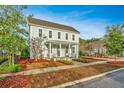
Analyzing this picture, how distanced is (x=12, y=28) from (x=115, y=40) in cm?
1703

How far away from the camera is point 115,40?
2528cm

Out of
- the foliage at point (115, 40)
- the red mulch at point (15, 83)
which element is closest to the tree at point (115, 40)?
the foliage at point (115, 40)

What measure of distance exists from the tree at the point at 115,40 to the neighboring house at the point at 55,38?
6.39 m

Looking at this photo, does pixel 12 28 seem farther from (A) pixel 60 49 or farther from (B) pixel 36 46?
(A) pixel 60 49

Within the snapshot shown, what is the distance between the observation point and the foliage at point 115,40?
24984 mm

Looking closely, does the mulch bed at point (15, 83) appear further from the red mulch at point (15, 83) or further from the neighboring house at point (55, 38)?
the neighboring house at point (55, 38)

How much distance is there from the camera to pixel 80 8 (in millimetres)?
26266

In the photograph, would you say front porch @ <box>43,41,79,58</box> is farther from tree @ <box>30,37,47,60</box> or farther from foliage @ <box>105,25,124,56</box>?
foliage @ <box>105,25,124,56</box>

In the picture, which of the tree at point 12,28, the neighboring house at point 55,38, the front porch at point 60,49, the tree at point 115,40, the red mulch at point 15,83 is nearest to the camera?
the red mulch at point 15,83

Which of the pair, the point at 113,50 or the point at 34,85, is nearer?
the point at 34,85

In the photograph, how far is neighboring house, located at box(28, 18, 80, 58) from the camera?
79.8 ft
